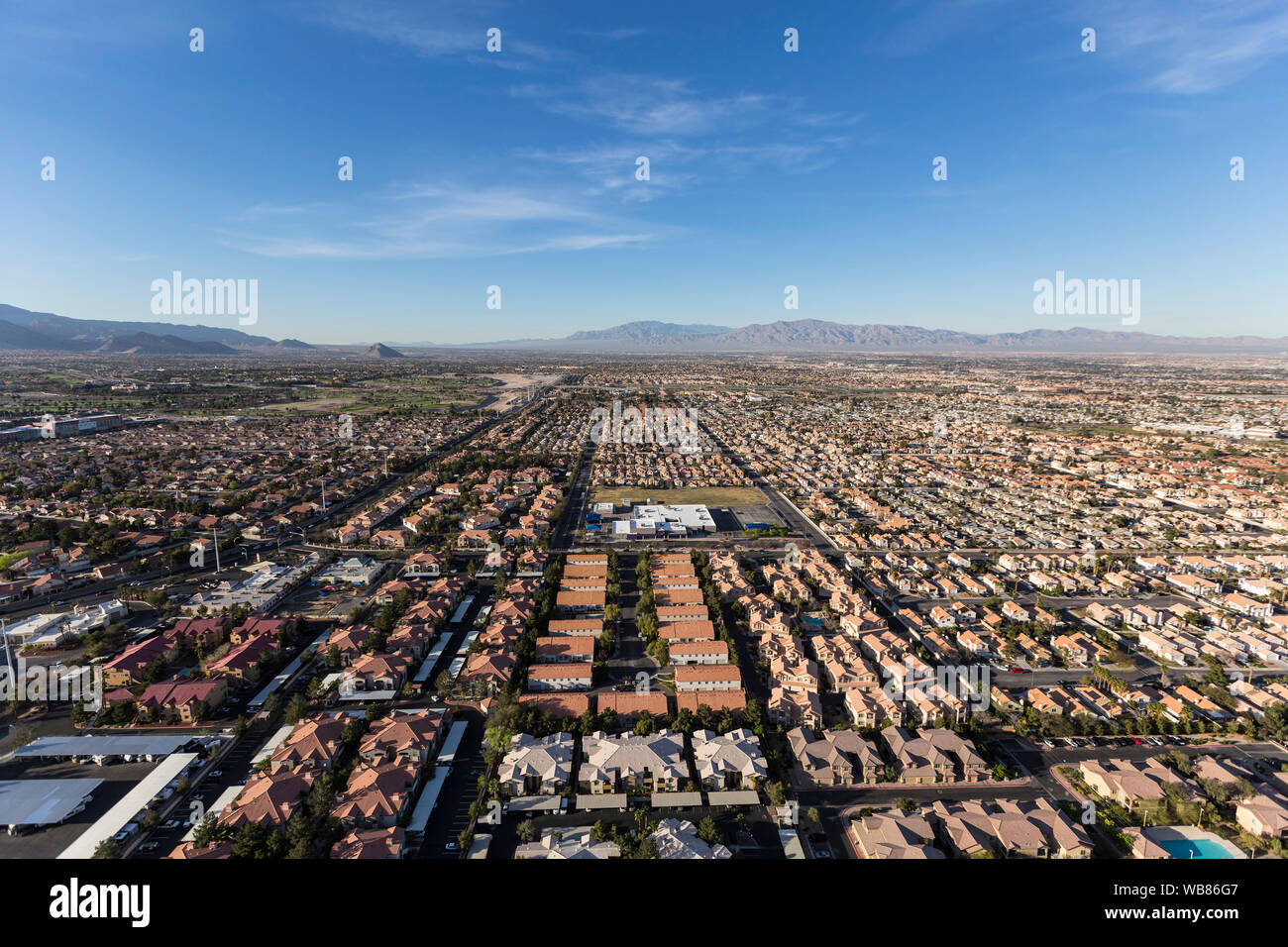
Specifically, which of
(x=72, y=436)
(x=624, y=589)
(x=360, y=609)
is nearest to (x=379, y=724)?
Answer: (x=360, y=609)

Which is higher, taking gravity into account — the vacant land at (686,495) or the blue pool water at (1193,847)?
the vacant land at (686,495)

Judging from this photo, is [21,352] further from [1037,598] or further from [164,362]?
[1037,598]

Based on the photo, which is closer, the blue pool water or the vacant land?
the blue pool water

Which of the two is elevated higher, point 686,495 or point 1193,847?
point 686,495

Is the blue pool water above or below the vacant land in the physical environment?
below

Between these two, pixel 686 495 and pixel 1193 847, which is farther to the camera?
pixel 686 495

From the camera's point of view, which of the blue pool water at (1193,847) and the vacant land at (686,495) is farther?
the vacant land at (686,495)
